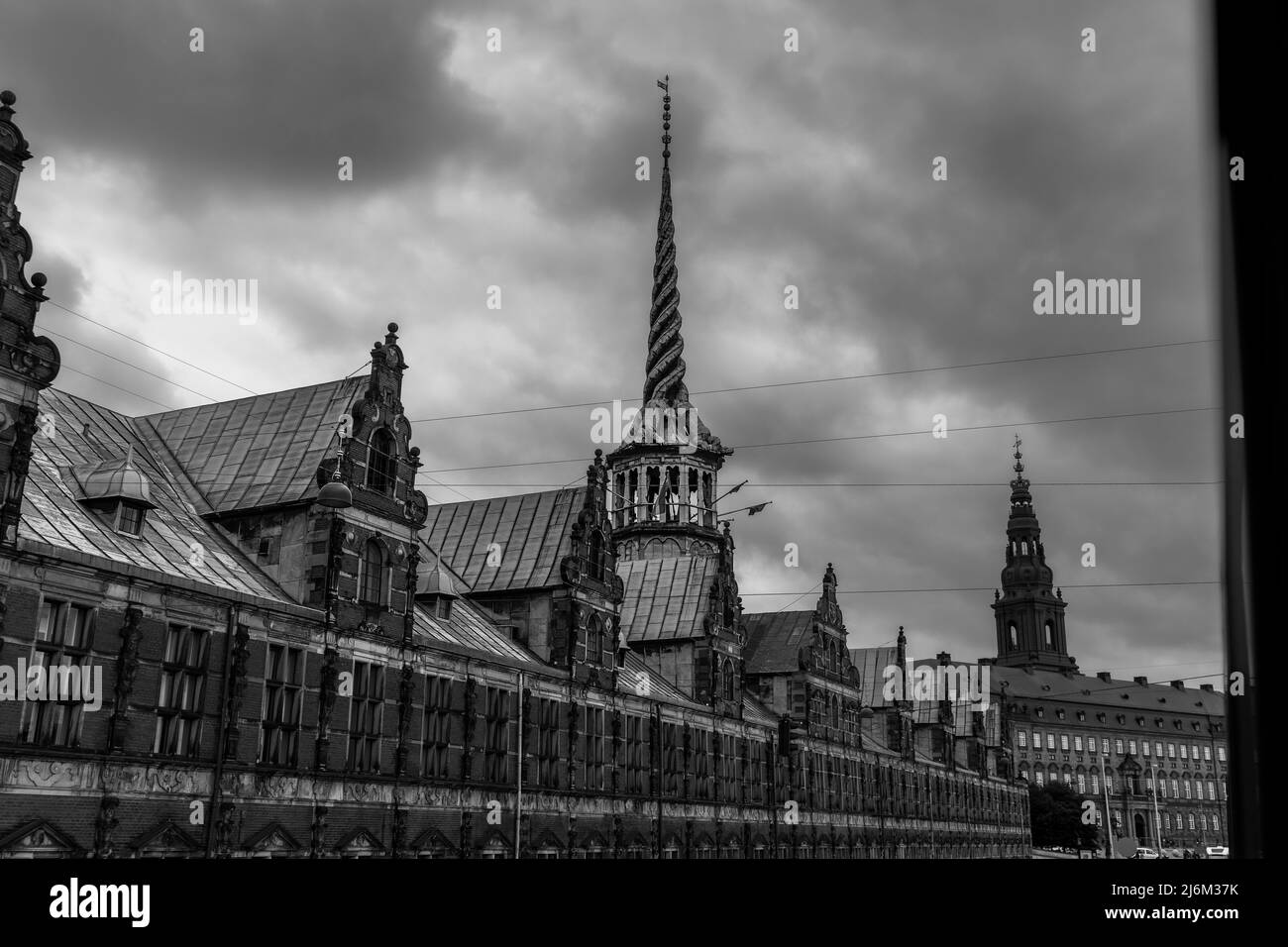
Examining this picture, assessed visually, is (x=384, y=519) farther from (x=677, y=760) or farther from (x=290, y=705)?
(x=677, y=760)

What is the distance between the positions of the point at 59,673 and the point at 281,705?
21.6 feet

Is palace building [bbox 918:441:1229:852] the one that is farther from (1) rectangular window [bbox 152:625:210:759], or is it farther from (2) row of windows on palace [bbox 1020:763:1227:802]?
(1) rectangular window [bbox 152:625:210:759]

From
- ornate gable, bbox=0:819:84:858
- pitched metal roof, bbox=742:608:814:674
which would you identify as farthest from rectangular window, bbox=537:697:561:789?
pitched metal roof, bbox=742:608:814:674

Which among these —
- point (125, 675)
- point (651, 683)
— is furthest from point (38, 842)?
point (651, 683)

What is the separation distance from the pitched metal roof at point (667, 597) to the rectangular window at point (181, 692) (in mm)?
32616

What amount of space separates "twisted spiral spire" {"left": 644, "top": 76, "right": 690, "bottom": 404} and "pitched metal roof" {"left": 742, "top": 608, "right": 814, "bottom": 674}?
39.5 metres

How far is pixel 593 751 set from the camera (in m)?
43.7

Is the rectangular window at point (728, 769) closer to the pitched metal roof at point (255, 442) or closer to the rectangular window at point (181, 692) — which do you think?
the pitched metal roof at point (255, 442)

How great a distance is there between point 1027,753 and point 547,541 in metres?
130

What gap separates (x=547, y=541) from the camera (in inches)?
1853

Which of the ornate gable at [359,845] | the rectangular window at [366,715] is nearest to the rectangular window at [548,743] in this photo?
the rectangular window at [366,715]

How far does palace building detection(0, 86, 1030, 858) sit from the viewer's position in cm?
2420

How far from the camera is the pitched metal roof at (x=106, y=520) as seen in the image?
84.4 feet
